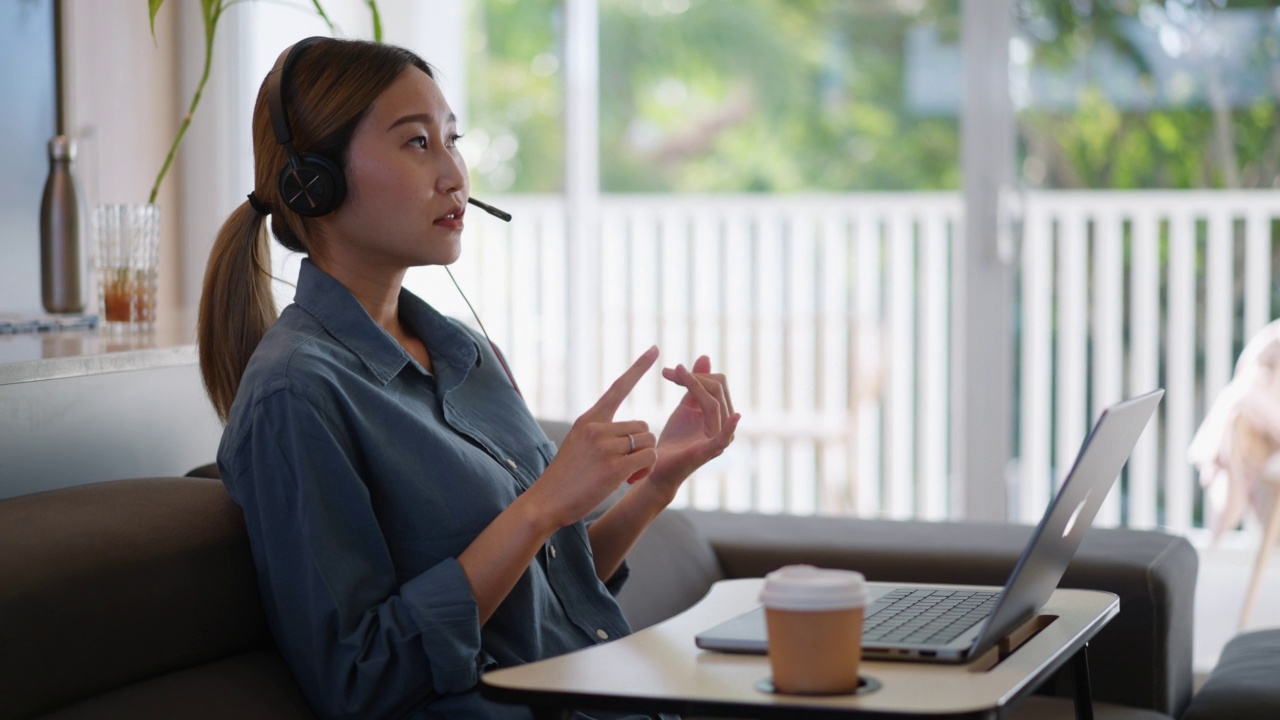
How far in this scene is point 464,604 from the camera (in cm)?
109

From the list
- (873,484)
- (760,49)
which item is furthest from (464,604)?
(760,49)

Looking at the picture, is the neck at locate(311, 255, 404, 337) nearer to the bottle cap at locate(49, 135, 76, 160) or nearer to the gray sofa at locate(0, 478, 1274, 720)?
the gray sofa at locate(0, 478, 1274, 720)

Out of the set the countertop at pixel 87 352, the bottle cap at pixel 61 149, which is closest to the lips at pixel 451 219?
the countertop at pixel 87 352

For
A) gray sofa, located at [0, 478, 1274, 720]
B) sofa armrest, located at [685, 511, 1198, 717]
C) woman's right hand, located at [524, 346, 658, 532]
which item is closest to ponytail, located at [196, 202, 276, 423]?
gray sofa, located at [0, 478, 1274, 720]

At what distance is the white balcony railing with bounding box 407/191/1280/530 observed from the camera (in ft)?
11.7

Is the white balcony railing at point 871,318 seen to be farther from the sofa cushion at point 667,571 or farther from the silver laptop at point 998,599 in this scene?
the silver laptop at point 998,599

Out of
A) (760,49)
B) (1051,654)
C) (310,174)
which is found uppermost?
(760,49)

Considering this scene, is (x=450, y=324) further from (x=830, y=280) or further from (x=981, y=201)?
(x=830, y=280)

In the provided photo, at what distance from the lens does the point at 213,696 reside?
1086 mm

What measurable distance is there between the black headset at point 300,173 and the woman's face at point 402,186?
25mm

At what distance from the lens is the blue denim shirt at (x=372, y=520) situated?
42.4 inches

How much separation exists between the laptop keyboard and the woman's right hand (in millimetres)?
A: 219

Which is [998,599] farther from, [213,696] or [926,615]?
[213,696]

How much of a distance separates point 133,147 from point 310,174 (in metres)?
1.83
